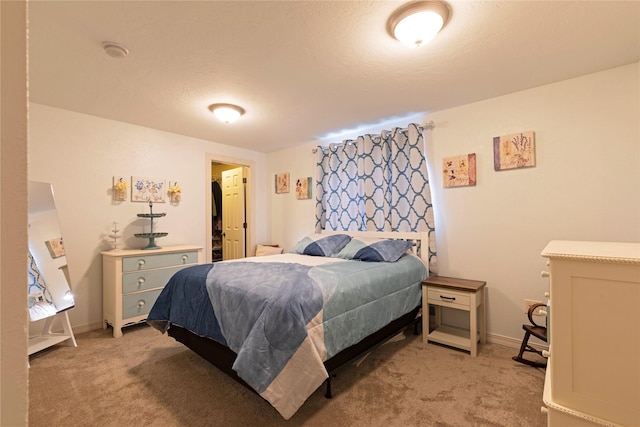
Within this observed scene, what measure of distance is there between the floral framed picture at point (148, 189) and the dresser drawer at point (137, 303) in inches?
46.0

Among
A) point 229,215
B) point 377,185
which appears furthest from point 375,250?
point 229,215

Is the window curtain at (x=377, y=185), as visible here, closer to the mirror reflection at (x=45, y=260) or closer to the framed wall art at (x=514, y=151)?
the framed wall art at (x=514, y=151)

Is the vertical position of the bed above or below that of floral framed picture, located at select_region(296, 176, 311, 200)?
below

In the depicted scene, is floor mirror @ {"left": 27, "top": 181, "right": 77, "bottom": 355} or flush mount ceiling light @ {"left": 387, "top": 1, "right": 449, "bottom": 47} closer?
flush mount ceiling light @ {"left": 387, "top": 1, "right": 449, "bottom": 47}

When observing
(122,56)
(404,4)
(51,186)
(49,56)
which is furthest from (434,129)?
(51,186)

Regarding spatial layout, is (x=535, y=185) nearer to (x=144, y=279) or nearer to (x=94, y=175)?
(x=144, y=279)

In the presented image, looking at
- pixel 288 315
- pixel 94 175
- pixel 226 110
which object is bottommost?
pixel 288 315

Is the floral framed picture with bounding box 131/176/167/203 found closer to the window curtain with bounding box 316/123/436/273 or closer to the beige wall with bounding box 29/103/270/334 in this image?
the beige wall with bounding box 29/103/270/334

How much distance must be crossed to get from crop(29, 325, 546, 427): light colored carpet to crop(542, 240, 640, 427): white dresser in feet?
3.00

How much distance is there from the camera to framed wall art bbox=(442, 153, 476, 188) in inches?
115

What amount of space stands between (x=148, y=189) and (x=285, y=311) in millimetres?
2940

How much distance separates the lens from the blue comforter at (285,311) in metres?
1.59

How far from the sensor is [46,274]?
263 centimetres

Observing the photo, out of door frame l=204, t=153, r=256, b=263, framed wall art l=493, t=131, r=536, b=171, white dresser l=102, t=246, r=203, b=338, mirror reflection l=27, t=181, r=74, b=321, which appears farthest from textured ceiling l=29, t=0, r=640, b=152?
white dresser l=102, t=246, r=203, b=338
